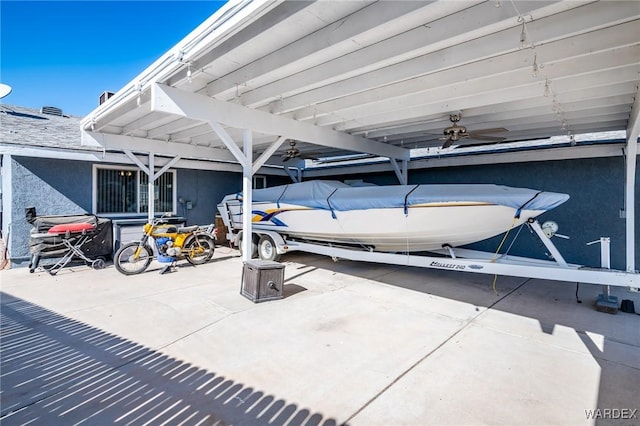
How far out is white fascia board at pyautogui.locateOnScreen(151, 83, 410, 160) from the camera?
14.6ft

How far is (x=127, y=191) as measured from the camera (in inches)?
346

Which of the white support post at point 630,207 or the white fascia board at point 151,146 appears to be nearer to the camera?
the white support post at point 630,207

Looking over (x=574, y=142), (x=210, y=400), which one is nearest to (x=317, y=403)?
(x=210, y=400)

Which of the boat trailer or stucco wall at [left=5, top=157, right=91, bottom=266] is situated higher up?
stucco wall at [left=5, top=157, right=91, bottom=266]

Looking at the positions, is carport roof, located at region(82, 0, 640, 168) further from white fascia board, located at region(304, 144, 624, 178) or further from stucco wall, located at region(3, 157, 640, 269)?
stucco wall, located at region(3, 157, 640, 269)

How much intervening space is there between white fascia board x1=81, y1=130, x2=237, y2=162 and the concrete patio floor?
345 centimetres

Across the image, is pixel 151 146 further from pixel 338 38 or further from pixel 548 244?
pixel 548 244

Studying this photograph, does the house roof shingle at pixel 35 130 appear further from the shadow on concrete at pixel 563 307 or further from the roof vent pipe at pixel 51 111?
the shadow on concrete at pixel 563 307

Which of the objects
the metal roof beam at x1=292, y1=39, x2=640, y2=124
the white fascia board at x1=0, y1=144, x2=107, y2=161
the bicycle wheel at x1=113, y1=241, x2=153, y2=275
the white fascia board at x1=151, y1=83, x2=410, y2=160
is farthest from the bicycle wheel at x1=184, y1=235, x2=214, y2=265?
the metal roof beam at x1=292, y1=39, x2=640, y2=124

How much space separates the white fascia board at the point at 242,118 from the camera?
14.6ft

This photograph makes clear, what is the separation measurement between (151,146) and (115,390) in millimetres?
6709

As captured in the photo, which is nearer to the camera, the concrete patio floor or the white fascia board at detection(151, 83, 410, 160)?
the concrete patio floor

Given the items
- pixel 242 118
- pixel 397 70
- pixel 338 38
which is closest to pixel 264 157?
pixel 242 118

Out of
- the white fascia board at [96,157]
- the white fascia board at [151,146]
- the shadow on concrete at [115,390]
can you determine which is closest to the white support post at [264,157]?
the shadow on concrete at [115,390]
